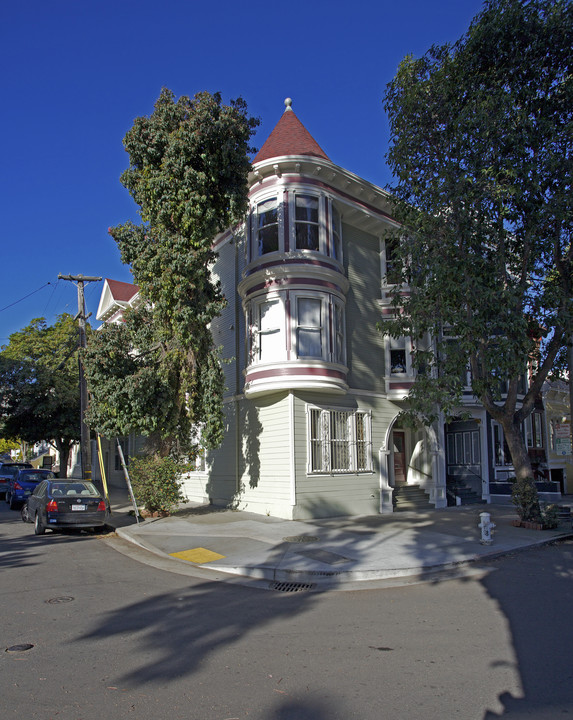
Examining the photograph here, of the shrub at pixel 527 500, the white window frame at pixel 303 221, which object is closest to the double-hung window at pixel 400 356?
the white window frame at pixel 303 221

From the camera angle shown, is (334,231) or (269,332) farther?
(334,231)

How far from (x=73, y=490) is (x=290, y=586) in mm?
7700

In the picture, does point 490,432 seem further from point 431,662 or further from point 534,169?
point 431,662

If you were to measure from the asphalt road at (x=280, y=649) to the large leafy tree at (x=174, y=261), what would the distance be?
20.2 ft

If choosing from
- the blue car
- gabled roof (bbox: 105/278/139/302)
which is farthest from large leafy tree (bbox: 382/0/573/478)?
gabled roof (bbox: 105/278/139/302)

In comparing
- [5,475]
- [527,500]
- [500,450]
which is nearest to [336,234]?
[527,500]

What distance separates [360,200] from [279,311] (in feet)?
17.1

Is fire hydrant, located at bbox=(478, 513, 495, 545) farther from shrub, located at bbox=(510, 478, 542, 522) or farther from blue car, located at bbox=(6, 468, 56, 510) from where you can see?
blue car, located at bbox=(6, 468, 56, 510)

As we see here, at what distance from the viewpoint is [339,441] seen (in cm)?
1684

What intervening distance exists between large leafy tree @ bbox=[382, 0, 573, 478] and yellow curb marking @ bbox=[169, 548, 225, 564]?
19.6ft

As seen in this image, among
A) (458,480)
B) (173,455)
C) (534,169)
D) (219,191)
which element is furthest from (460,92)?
(458,480)

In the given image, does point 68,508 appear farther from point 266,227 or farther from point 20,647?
point 266,227

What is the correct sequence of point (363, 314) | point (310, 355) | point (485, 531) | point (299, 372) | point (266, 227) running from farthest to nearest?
point (363, 314), point (266, 227), point (310, 355), point (299, 372), point (485, 531)

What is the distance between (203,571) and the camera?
32.7 feet
